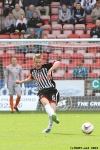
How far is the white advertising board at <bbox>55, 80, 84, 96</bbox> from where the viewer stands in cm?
→ 2320

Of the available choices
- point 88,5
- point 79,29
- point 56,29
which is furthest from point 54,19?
point 88,5

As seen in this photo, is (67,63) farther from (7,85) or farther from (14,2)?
(14,2)

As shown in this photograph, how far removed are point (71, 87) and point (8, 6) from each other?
6.38m

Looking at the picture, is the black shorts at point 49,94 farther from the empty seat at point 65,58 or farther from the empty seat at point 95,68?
the empty seat at point 65,58

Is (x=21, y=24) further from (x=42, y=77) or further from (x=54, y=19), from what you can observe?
(x=42, y=77)

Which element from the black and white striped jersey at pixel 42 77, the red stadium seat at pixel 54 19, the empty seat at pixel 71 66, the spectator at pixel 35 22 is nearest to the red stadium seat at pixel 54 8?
the red stadium seat at pixel 54 19

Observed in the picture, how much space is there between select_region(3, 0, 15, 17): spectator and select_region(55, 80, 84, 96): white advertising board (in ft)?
18.8

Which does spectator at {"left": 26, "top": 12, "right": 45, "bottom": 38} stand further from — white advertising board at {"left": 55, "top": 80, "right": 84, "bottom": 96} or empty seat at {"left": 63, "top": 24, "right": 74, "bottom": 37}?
white advertising board at {"left": 55, "top": 80, "right": 84, "bottom": 96}

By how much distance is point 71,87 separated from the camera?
921 inches

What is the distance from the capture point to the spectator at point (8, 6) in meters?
27.8

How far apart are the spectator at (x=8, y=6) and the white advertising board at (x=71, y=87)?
5741 mm

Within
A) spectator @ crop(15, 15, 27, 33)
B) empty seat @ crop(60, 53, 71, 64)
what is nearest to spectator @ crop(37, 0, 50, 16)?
spectator @ crop(15, 15, 27, 33)

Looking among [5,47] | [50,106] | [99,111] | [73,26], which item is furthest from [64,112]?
[50,106]
